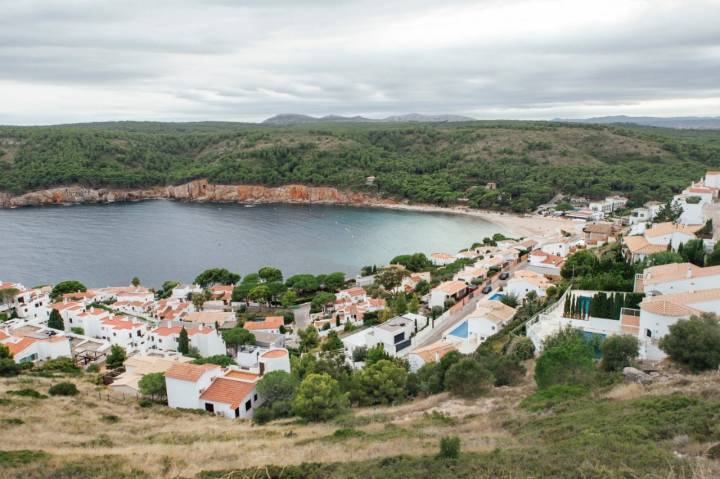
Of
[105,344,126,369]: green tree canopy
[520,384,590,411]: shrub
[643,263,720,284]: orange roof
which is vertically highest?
[643,263,720,284]: orange roof

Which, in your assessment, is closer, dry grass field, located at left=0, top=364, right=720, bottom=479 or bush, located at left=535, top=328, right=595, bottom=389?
dry grass field, located at left=0, top=364, right=720, bottom=479

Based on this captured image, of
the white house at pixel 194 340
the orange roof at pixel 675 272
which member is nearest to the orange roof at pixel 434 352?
the orange roof at pixel 675 272

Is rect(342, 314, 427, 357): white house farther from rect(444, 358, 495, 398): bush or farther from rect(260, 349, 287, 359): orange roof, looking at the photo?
rect(444, 358, 495, 398): bush

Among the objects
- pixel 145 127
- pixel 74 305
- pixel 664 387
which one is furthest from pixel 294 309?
pixel 145 127

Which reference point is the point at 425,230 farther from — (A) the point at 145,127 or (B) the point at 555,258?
(A) the point at 145,127

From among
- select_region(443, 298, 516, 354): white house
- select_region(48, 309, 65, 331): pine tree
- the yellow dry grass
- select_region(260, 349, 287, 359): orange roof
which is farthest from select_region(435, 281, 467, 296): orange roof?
select_region(48, 309, 65, 331): pine tree

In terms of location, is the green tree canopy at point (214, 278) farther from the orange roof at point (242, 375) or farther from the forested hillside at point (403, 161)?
the forested hillside at point (403, 161)
